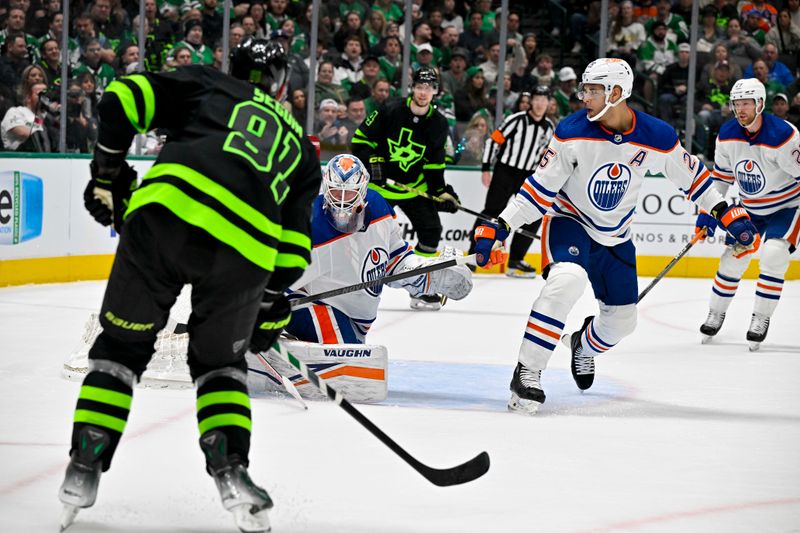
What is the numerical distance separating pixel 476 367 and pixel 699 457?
1.63m

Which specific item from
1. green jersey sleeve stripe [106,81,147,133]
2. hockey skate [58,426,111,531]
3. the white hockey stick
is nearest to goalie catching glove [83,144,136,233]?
green jersey sleeve stripe [106,81,147,133]

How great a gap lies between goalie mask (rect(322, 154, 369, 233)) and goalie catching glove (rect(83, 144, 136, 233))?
152 cm

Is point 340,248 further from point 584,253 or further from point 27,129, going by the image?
point 27,129

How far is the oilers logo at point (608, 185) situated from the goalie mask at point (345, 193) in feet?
2.68

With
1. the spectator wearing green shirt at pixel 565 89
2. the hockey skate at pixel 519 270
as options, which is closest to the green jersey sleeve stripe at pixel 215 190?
the hockey skate at pixel 519 270

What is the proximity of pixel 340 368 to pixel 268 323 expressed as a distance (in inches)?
51.8

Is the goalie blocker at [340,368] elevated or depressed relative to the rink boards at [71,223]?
elevated

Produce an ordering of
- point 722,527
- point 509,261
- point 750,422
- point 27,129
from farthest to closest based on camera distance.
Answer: point 509,261 < point 27,129 < point 750,422 < point 722,527

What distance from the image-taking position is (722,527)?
273 cm

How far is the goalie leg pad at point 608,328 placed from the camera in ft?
14.4

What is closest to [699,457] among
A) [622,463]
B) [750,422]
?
[622,463]

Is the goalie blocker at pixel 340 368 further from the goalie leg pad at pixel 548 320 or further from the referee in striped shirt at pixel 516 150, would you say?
the referee in striped shirt at pixel 516 150

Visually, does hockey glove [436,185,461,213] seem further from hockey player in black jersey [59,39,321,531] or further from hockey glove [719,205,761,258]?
hockey player in black jersey [59,39,321,531]

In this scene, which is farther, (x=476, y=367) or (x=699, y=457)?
(x=476, y=367)
